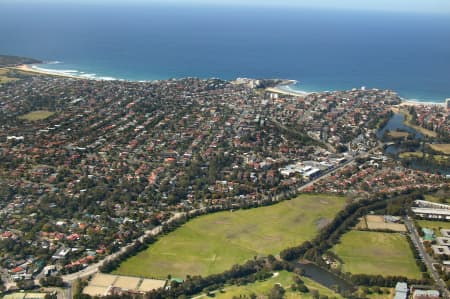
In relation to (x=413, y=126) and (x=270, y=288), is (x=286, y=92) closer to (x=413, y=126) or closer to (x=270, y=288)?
(x=413, y=126)

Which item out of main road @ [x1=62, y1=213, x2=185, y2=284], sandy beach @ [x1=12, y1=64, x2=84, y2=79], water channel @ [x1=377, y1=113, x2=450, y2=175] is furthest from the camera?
sandy beach @ [x1=12, y1=64, x2=84, y2=79]

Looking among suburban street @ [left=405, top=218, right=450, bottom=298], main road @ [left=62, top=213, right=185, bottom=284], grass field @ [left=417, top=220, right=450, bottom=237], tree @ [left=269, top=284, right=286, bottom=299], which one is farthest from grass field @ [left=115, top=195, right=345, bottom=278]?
grass field @ [left=417, top=220, right=450, bottom=237]

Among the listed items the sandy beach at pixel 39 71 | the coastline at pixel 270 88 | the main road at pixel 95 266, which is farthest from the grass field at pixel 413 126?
the sandy beach at pixel 39 71

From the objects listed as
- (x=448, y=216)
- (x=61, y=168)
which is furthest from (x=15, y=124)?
(x=448, y=216)

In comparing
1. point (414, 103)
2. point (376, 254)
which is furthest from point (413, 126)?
point (376, 254)

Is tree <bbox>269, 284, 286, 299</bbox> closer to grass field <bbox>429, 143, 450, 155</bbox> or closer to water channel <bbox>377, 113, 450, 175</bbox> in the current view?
water channel <bbox>377, 113, 450, 175</bbox>

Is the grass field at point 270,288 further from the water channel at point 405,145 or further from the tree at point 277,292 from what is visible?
the water channel at point 405,145

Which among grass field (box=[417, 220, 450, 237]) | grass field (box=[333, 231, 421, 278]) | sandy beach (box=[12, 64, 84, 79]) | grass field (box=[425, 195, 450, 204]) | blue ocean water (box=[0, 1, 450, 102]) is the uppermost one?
blue ocean water (box=[0, 1, 450, 102])
